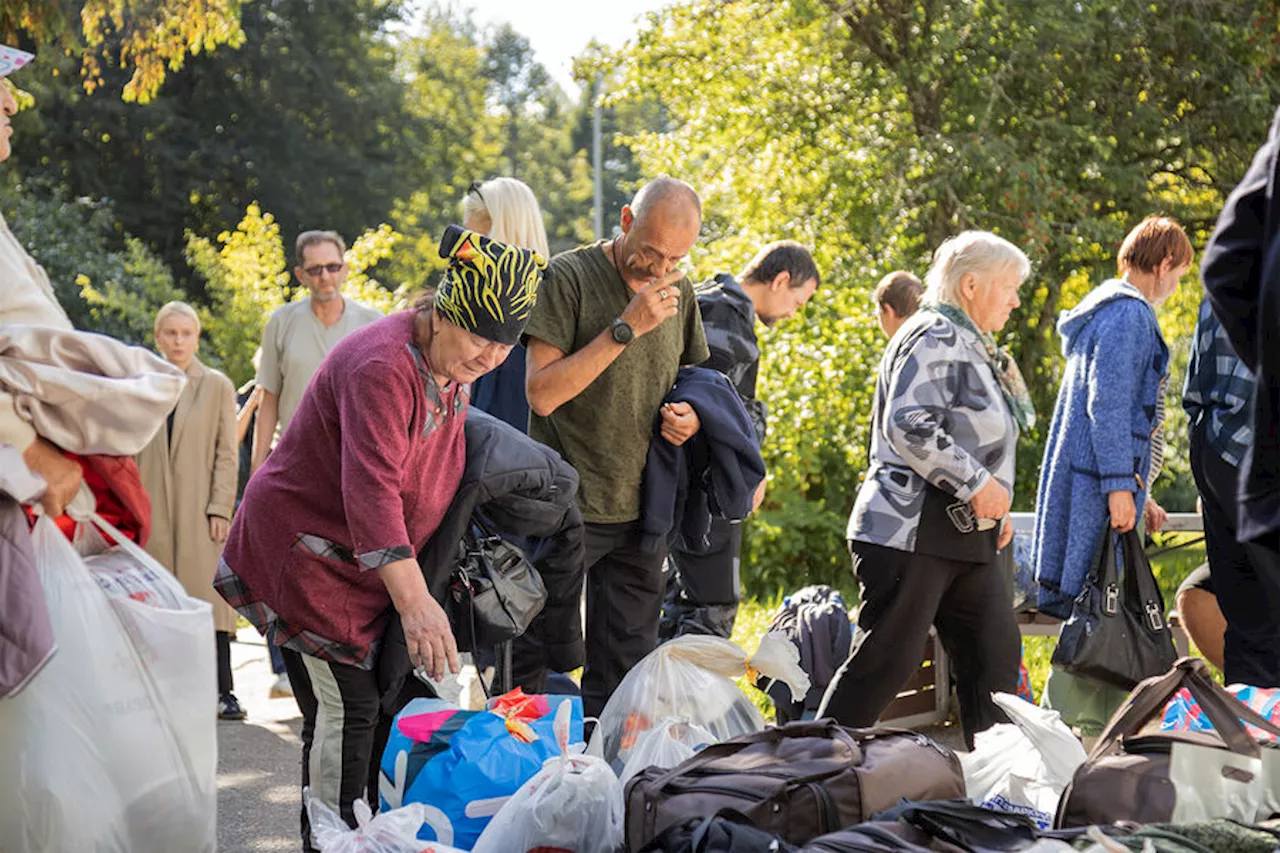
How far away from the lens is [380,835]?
3053 mm

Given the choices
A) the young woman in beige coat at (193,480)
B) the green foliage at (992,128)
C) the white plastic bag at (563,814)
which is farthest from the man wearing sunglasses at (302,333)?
the green foliage at (992,128)

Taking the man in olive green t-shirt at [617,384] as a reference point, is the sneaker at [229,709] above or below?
below

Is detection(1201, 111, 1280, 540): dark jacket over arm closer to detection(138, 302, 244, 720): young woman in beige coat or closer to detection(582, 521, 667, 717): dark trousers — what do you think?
detection(582, 521, 667, 717): dark trousers

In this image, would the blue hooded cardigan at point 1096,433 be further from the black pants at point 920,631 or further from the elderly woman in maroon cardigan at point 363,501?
the elderly woman in maroon cardigan at point 363,501

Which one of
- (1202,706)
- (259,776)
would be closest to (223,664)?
(259,776)

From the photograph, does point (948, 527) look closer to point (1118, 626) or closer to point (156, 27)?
point (1118, 626)

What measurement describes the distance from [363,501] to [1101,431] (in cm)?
289

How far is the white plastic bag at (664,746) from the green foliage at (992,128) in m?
8.91

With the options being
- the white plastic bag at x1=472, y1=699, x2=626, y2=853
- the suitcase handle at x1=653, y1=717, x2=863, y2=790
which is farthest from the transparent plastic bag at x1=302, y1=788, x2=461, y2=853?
the suitcase handle at x1=653, y1=717, x2=863, y2=790

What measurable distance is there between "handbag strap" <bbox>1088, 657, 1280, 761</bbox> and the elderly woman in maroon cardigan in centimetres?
149

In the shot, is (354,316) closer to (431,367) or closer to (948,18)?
(431,367)

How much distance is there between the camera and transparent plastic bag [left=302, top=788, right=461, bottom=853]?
3.03 meters

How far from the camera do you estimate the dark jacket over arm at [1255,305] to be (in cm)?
229

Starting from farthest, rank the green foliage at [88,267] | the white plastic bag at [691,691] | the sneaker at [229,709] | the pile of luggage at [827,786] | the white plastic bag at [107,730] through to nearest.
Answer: the green foliage at [88,267] < the sneaker at [229,709] < the white plastic bag at [691,691] < the white plastic bag at [107,730] < the pile of luggage at [827,786]
